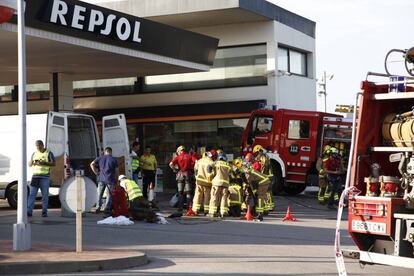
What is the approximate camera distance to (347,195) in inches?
323

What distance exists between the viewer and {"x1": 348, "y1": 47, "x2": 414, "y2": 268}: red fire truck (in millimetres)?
7703

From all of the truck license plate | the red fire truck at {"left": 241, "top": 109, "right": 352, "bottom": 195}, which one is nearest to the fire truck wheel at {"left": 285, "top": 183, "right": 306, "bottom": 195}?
the red fire truck at {"left": 241, "top": 109, "right": 352, "bottom": 195}

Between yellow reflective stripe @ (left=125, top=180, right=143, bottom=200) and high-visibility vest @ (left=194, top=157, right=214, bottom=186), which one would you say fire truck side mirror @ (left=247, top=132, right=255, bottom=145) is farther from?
yellow reflective stripe @ (left=125, top=180, right=143, bottom=200)

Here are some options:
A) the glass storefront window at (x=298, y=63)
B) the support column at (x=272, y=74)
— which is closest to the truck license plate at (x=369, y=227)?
the support column at (x=272, y=74)

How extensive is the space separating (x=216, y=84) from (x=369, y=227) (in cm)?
1952

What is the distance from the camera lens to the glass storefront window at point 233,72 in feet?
87.6

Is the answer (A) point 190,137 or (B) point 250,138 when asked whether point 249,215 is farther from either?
Answer: (A) point 190,137

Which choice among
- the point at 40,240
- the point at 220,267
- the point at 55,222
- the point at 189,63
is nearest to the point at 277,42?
the point at 189,63

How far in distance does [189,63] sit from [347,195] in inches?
597

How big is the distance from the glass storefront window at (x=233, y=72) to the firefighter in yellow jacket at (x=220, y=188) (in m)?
10.00

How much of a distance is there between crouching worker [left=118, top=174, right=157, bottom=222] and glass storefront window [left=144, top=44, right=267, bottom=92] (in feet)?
38.7

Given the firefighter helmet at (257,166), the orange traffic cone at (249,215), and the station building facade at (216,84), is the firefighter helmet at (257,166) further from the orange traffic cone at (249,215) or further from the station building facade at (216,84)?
the station building facade at (216,84)

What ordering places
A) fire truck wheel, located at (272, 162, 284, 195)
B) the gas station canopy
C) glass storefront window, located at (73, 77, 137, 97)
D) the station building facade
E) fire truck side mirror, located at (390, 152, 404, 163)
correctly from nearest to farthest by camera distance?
1. fire truck side mirror, located at (390, 152, 404, 163)
2. the gas station canopy
3. fire truck wheel, located at (272, 162, 284, 195)
4. the station building facade
5. glass storefront window, located at (73, 77, 137, 97)

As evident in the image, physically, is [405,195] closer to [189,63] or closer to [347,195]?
[347,195]
